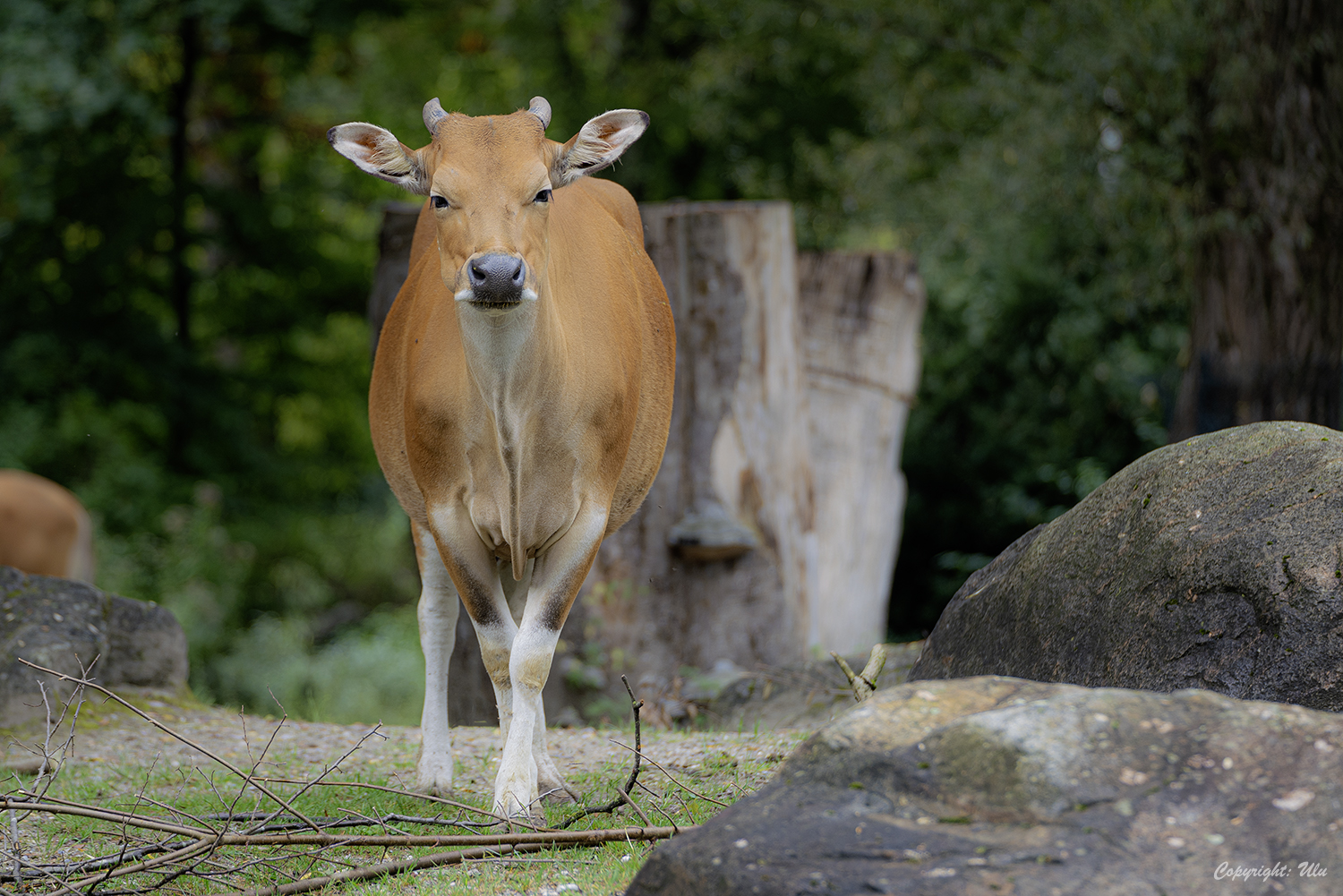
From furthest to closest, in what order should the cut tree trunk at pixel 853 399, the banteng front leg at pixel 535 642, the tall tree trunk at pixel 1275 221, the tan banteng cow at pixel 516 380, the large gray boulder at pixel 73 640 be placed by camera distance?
the cut tree trunk at pixel 853 399 < the tall tree trunk at pixel 1275 221 < the large gray boulder at pixel 73 640 < the banteng front leg at pixel 535 642 < the tan banteng cow at pixel 516 380

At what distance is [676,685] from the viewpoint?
7.32 metres

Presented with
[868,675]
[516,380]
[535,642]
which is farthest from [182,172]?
[868,675]

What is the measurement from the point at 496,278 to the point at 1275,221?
612cm

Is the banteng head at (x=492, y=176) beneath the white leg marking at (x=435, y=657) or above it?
above

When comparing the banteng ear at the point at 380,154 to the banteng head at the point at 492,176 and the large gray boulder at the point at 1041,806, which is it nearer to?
the banteng head at the point at 492,176

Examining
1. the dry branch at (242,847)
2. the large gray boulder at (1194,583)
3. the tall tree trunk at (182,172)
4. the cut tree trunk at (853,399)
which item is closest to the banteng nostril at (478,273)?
the dry branch at (242,847)

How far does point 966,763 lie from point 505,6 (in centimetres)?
1398

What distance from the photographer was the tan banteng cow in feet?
13.1

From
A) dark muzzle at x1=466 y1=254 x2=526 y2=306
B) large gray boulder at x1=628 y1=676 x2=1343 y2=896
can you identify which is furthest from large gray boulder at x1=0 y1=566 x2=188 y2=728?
large gray boulder at x1=628 y1=676 x2=1343 y2=896

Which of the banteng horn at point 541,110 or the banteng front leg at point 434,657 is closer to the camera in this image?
the banteng horn at point 541,110

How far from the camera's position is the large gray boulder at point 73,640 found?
604cm

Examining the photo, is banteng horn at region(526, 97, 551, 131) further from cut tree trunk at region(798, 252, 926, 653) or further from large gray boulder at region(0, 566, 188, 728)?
cut tree trunk at region(798, 252, 926, 653)

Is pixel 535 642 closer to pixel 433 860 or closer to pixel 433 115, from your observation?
pixel 433 860

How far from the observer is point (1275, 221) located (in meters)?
8.12
